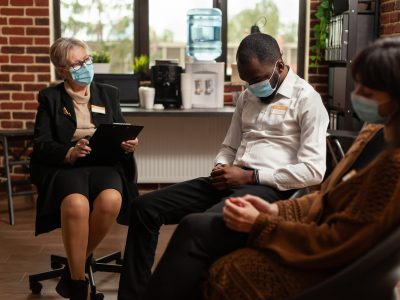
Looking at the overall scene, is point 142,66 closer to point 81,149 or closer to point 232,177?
point 81,149

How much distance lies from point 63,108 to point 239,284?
1452 mm

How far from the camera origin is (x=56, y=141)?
2.64 metres

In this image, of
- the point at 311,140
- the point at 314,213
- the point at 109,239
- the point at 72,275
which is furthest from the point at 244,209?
the point at 109,239

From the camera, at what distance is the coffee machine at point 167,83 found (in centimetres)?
410

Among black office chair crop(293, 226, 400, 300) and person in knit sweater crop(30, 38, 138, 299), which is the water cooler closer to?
person in knit sweater crop(30, 38, 138, 299)

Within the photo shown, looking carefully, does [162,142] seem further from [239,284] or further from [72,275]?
[239,284]

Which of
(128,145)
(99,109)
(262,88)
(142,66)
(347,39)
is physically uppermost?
(347,39)

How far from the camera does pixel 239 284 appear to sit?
60.1 inches

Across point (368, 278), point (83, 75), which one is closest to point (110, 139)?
point (83, 75)

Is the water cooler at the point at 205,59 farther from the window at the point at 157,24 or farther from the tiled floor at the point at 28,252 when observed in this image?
the tiled floor at the point at 28,252

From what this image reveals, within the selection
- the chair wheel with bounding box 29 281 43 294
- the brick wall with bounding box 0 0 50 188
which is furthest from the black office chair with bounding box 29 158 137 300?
the brick wall with bounding box 0 0 50 188

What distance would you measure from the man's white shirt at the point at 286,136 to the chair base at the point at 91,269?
0.77 m

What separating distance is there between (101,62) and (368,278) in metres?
3.45

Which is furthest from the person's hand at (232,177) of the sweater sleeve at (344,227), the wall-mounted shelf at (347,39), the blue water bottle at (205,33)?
the blue water bottle at (205,33)
